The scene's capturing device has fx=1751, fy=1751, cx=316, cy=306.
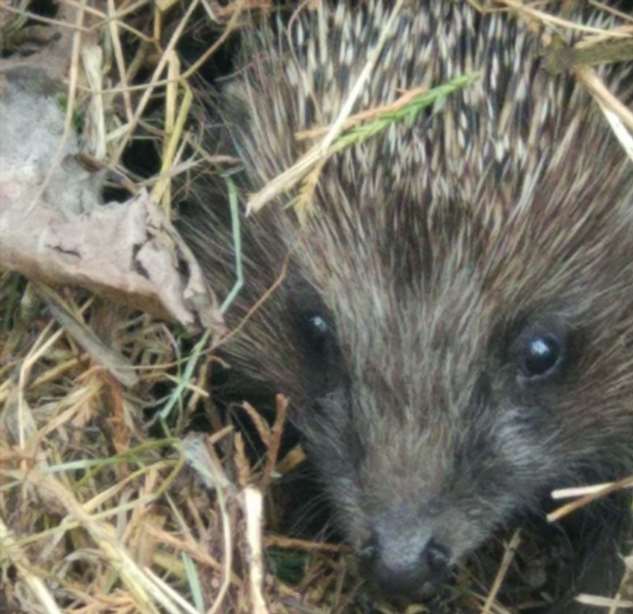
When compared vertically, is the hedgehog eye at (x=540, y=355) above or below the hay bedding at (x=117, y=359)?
above

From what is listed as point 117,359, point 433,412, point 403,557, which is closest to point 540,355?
point 433,412

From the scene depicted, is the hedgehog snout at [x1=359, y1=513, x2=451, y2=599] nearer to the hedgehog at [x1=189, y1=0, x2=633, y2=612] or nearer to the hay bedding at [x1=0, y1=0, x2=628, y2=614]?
the hedgehog at [x1=189, y1=0, x2=633, y2=612]

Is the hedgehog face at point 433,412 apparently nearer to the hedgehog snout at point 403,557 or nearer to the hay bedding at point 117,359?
the hedgehog snout at point 403,557

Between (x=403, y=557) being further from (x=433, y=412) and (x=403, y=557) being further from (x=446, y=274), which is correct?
(x=446, y=274)

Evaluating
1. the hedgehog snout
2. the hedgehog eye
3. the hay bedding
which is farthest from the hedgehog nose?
the hedgehog eye

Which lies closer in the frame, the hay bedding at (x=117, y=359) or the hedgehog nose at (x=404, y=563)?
the hedgehog nose at (x=404, y=563)

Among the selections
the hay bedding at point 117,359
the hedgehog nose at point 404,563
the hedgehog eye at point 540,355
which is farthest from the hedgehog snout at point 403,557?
the hedgehog eye at point 540,355

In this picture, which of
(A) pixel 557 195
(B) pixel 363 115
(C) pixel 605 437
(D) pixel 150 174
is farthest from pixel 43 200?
(C) pixel 605 437
